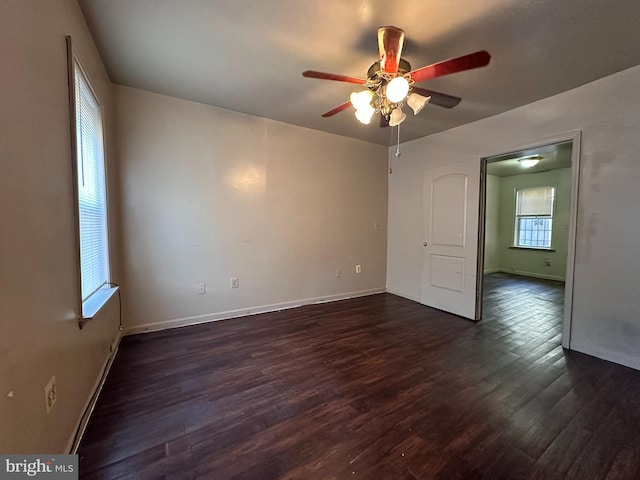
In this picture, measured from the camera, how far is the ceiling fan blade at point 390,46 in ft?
5.18

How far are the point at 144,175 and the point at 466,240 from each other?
3.89 metres

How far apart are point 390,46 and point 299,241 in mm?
2573

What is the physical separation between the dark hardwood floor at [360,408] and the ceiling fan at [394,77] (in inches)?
79.5

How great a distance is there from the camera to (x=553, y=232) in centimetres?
589

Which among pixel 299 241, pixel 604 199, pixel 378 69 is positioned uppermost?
pixel 378 69

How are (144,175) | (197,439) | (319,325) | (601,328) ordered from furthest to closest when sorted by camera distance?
(319,325) → (144,175) → (601,328) → (197,439)

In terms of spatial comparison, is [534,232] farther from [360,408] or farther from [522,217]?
[360,408]

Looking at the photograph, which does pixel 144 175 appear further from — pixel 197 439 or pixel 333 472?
pixel 333 472

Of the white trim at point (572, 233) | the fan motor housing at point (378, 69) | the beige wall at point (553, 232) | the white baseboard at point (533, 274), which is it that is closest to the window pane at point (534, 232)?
the beige wall at point (553, 232)

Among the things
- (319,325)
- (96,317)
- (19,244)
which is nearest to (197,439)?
(96,317)

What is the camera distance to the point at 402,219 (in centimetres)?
438

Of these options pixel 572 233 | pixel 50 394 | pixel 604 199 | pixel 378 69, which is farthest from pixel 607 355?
pixel 50 394

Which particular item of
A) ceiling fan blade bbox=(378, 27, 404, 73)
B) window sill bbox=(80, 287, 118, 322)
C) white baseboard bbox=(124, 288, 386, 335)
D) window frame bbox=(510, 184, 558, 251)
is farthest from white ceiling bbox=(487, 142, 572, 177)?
window sill bbox=(80, 287, 118, 322)

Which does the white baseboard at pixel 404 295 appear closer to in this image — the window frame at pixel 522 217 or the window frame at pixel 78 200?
the window frame at pixel 78 200
